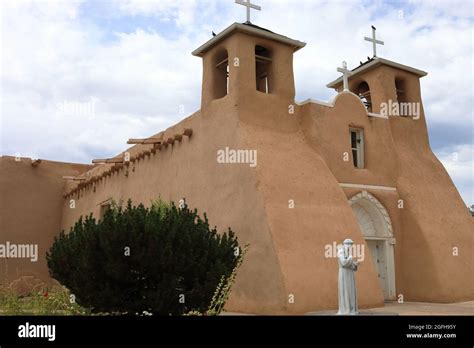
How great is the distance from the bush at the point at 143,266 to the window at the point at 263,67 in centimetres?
783

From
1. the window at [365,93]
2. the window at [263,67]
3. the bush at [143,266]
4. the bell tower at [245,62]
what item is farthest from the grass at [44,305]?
the window at [365,93]

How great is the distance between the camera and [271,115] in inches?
587

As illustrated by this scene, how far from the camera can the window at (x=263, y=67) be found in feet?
52.4

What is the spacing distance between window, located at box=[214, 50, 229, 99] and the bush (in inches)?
293

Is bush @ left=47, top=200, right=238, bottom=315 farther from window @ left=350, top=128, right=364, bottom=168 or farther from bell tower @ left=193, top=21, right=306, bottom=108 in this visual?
window @ left=350, top=128, right=364, bottom=168

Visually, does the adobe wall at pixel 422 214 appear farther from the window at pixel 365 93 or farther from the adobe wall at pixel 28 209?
the adobe wall at pixel 28 209

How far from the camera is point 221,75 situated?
1634cm

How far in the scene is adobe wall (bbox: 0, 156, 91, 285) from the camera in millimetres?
23797

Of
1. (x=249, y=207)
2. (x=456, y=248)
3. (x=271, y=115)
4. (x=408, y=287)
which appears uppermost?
(x=271, y=115)

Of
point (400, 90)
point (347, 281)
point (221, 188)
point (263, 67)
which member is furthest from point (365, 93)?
point (347, 281)
